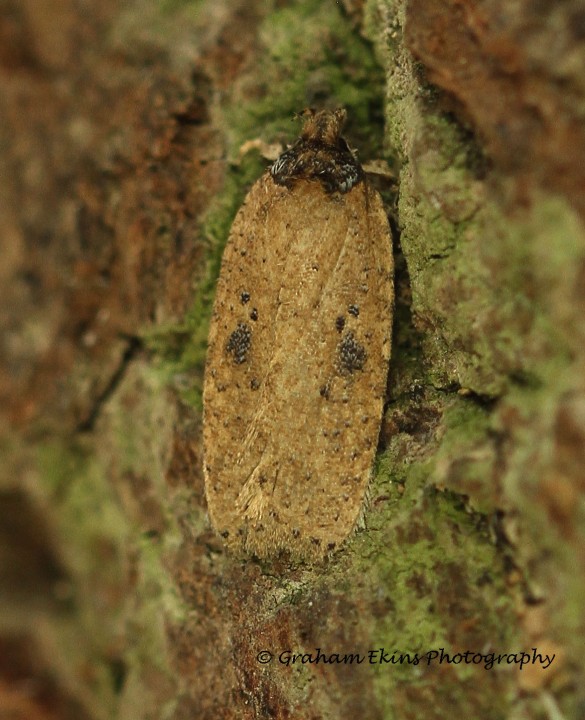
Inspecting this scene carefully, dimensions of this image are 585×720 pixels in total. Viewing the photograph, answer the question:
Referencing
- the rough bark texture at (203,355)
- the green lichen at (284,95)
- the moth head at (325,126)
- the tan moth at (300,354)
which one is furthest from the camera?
the green lichen at (284,95)

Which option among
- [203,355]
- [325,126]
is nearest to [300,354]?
[203,355]

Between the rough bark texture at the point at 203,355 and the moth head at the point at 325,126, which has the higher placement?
the moth head at the point at 325,126

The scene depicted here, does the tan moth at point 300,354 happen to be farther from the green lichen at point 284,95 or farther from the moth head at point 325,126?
the green lichen at point 284,95

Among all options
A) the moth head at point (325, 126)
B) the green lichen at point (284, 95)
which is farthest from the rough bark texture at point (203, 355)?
the moth head at point (325, 126)

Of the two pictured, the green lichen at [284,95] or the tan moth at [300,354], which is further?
the green lichen at [284,95]

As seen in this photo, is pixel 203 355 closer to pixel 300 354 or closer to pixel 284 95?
pixel 300 354

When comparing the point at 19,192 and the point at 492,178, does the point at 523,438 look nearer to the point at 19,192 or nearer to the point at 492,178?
the point at 492,178

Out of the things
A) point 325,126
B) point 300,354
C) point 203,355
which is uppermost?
point 325,126

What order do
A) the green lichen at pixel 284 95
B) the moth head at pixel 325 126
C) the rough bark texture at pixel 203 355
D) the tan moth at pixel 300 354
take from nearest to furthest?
the rough bark texture at pixel 203 355 → the tan moth at pixel 300 354 → the moth head at pixel 325 126 → the green lichen at pixel 284 95

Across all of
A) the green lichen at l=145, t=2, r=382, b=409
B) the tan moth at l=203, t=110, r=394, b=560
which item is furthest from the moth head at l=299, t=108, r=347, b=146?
the green lichen at l=145, t=2, r=382, b=409
